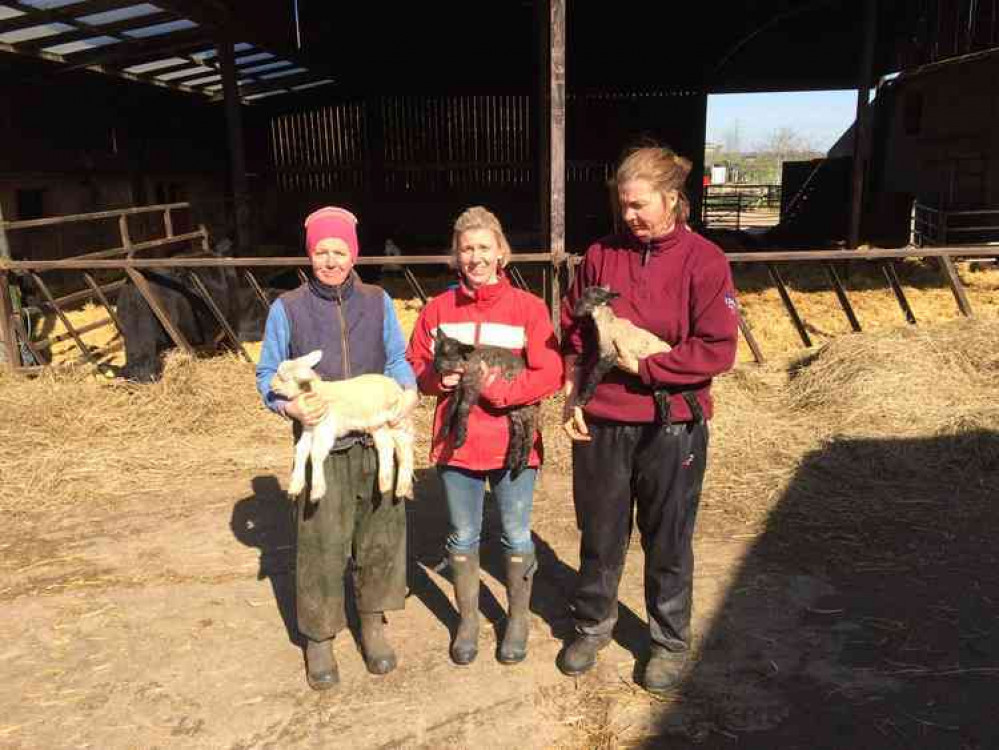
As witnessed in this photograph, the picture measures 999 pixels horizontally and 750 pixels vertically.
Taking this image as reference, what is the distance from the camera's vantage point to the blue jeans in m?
2.85

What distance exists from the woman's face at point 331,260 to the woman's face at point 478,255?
41 cm

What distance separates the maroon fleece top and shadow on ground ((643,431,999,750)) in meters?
1.07

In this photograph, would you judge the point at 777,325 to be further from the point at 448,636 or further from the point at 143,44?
the point at 143,44

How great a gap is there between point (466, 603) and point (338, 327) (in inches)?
47.2

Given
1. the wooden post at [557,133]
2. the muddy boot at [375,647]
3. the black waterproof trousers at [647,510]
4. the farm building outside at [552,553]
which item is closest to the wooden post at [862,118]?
the farm building outside at [552,553]

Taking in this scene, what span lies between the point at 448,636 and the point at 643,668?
0.83 m

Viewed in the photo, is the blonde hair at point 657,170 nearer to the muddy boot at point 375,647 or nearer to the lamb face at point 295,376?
the lamb face at point 295,376

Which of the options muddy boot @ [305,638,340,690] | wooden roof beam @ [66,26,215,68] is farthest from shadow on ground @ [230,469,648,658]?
wooden roof beam @ [66,26,215,68]

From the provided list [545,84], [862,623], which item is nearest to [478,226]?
[862,623]

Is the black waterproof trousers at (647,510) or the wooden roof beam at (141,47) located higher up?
the wooden roof beam at (141,47)

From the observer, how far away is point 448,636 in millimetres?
3242

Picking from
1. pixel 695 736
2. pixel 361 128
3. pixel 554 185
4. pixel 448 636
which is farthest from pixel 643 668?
pixel 361 128

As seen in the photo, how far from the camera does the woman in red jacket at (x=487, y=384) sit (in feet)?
8.94

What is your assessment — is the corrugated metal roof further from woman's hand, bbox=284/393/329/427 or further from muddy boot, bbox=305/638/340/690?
muddy boot, bbox=305/638/340/690
